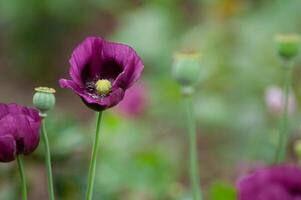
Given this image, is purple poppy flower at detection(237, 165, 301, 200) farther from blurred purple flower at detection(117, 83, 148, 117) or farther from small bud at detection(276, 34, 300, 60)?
blurred purple flower at detection(117, 83, 148, 117)

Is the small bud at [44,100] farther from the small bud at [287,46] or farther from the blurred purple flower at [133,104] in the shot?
the blurred purple flower at [133,104]

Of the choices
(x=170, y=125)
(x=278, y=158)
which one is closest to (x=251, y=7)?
(x=170, y=125)

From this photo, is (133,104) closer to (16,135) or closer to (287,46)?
(287,46)

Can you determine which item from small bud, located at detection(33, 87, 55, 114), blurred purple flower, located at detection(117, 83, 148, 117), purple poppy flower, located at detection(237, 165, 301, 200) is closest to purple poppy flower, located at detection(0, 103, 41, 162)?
small bud, located at detection(33, 87, 55, 114)

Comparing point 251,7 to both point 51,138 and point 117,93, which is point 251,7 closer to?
point 51,138

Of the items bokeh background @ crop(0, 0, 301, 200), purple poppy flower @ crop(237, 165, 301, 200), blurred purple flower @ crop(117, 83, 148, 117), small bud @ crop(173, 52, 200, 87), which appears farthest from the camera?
blurred purple flower @ crop(117, 83, 148, 117)

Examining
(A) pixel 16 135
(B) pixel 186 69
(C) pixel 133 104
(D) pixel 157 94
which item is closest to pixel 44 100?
(A) pixel 16 135
